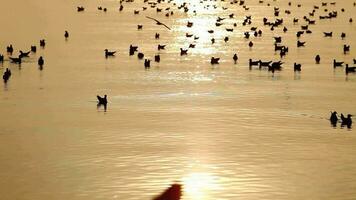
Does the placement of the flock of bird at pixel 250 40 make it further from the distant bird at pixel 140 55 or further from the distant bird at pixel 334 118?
the distant bird at pixel 334 118

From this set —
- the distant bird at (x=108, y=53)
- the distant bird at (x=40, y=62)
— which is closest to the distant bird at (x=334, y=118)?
the distant bird at (x=40, y=62)

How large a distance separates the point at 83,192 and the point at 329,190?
7.98m

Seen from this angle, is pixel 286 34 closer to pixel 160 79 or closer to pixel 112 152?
pixel 160 79

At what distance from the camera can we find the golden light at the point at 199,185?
27.5 m

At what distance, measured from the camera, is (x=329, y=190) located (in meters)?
28.3

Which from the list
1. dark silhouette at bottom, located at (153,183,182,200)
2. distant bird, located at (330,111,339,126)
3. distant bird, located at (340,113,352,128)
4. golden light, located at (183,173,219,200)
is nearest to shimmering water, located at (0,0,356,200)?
golden light, located at (183,173,219,200)

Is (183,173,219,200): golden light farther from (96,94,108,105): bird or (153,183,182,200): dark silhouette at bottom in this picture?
(96,94,108,105): bird

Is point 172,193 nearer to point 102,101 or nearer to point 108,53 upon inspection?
point 102,101

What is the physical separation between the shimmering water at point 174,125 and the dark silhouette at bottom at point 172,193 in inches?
11.0

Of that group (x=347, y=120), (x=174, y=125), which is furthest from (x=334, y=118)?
(x=174, y=125)

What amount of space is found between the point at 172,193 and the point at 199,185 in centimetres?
140

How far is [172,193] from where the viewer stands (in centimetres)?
2744

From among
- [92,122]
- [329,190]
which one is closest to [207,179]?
[329,190]

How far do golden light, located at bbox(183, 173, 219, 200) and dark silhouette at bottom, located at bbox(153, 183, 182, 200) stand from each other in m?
0.21
